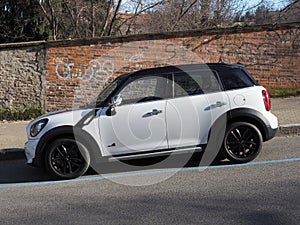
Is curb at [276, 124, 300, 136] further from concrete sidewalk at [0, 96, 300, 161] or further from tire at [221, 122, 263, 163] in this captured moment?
tire at [221, 122, 263, 163]

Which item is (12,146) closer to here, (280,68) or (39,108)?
(39,108)

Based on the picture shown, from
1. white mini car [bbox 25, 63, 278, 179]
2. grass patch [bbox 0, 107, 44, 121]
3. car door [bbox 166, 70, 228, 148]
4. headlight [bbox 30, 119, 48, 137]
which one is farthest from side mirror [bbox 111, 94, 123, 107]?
grass patch [bbox 0, 107, 44, 121]

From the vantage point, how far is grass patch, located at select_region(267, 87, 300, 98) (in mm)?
12789

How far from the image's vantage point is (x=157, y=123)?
6199mm

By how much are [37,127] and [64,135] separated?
45 centimetres

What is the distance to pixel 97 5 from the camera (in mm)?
18609

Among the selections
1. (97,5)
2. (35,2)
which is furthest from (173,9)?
(35,2)

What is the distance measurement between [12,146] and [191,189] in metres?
4.62

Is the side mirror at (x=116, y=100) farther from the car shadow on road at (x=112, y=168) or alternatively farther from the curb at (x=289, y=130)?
the curb at (x=289, y=130)

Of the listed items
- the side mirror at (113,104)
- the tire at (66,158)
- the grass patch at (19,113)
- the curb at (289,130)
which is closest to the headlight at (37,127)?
the tire at (66,158)

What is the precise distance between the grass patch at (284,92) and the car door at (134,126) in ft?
24.7

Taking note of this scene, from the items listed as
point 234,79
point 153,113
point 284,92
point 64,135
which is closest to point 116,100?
point 153,113

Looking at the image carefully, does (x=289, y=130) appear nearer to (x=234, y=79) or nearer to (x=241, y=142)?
(x=241, y=142)

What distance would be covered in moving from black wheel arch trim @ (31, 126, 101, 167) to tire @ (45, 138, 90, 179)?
7cm
